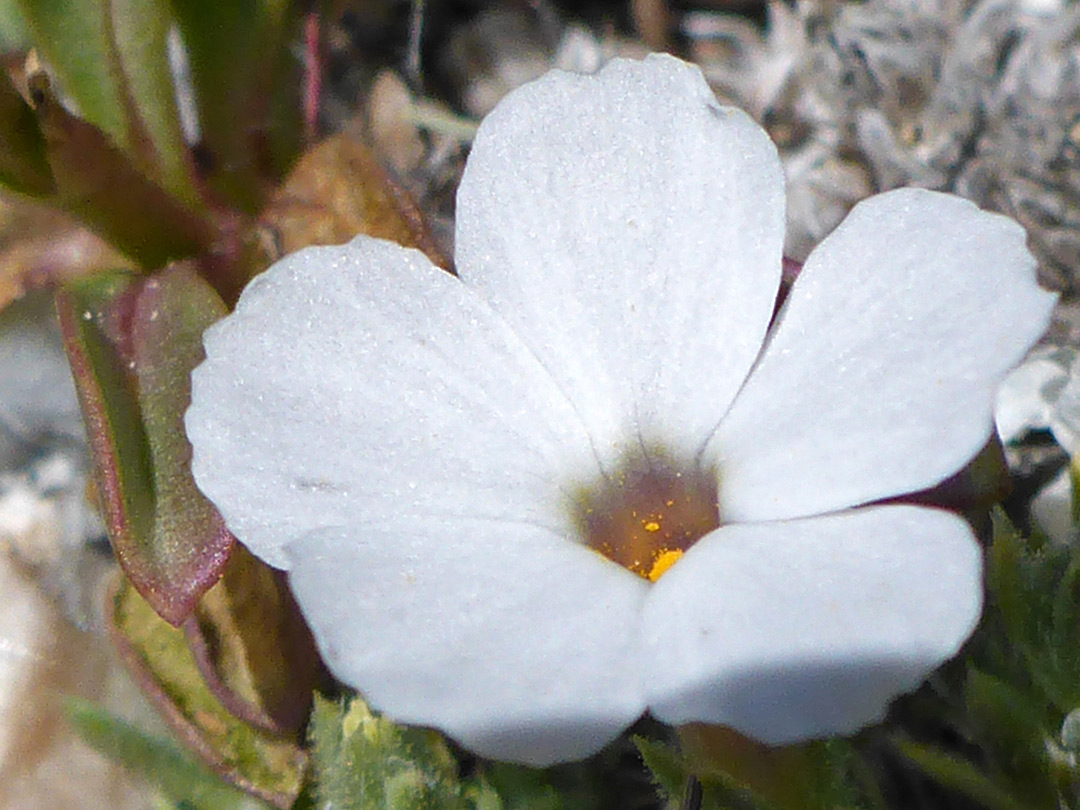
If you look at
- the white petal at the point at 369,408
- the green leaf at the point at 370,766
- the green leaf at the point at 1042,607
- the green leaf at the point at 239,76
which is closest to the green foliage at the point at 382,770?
the green leaf at the point at 370,766

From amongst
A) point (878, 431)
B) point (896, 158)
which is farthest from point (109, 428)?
point (896, 158)

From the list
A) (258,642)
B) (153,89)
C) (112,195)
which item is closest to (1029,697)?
(258,642)

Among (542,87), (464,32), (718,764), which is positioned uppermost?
(542,87)

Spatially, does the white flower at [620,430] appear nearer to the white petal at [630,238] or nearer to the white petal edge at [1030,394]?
the white petal at [630,238]

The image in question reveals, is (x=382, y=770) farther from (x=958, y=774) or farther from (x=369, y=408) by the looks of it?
(x=958, y=774)

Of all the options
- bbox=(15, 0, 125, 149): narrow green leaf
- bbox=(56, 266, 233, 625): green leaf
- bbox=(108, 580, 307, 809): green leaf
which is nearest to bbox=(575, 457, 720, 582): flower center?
bbox=(56, 266, 233, 625): green leaf

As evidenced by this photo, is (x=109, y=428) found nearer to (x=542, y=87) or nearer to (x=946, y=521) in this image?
(x=542, y=87)
